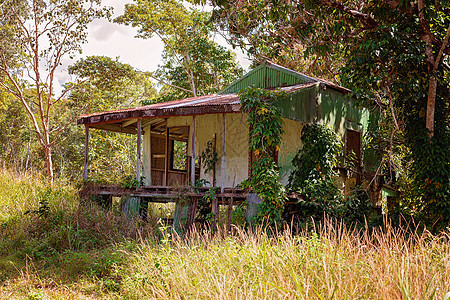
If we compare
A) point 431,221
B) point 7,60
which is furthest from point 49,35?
point 431,221

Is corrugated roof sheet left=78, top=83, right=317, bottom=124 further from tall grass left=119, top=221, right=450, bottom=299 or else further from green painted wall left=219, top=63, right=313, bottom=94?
tall grass left=119, top=221, right=450, bottom=299

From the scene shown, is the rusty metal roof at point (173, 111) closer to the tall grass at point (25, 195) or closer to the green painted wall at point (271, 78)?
the green painted wall at point (271, 78)

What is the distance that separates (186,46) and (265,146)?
13925 mm

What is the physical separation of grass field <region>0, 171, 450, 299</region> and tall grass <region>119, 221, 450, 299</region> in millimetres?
20

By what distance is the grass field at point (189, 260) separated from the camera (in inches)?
183

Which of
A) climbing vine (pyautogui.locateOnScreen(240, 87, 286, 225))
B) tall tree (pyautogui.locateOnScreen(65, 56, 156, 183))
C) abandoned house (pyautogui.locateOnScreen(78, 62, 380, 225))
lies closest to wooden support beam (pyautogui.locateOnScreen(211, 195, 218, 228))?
abandoned house (pyautogui.locateOnScreen(78, 62, 380, 225))

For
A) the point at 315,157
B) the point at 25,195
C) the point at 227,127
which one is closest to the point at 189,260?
the point at 315,157

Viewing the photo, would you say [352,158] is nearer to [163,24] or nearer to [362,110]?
[362,110]

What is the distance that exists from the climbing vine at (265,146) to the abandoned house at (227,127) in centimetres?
40

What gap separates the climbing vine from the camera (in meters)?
10.7

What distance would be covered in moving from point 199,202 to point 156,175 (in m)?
3.02

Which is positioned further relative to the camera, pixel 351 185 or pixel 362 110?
pixel 362 110

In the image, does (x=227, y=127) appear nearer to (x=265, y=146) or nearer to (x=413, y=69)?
(x=265, y=146)

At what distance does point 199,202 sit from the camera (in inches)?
492
